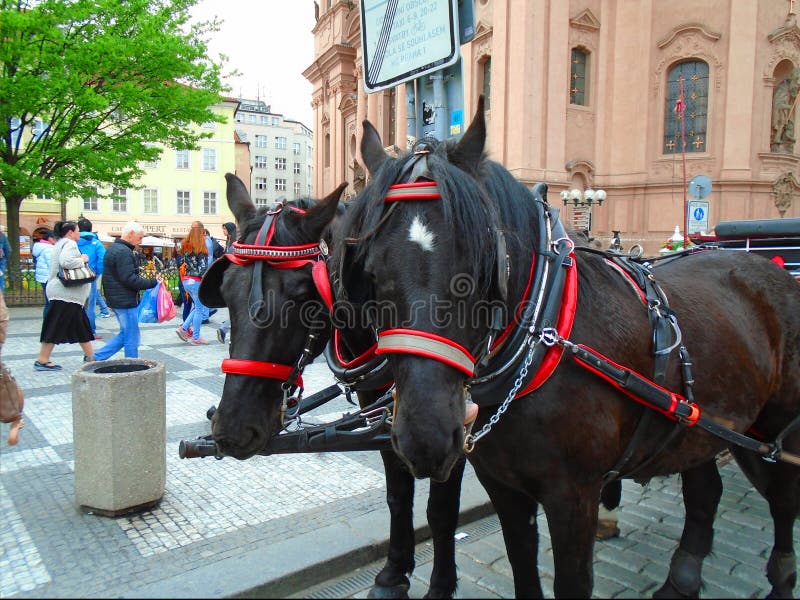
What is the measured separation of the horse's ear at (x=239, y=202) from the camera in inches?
121

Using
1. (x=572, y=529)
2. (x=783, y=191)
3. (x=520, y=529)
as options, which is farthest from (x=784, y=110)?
(x=572, y=529)

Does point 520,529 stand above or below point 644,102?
below

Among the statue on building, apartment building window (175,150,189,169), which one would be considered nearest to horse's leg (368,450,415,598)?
the statue on building

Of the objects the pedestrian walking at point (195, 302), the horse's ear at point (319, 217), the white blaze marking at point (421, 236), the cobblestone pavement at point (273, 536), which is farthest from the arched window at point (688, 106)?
Result: the white blaze marking at point (421, 236)

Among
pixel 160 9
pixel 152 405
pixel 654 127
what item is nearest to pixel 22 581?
pixel 152 405

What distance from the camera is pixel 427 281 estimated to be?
1.71m

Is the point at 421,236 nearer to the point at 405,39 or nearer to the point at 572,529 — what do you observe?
the point at 572,529

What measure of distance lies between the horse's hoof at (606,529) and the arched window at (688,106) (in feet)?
79.6

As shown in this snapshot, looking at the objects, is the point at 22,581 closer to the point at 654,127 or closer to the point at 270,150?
the point at 654,127

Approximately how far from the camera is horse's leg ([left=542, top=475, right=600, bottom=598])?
2059mm

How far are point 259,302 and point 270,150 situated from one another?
305 ft

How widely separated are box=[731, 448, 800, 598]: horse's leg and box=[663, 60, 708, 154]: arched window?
24.1 m

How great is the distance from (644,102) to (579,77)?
10.1ft

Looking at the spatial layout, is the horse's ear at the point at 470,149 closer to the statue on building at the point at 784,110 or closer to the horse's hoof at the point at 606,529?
the horse's hoof at the point at 606,529
